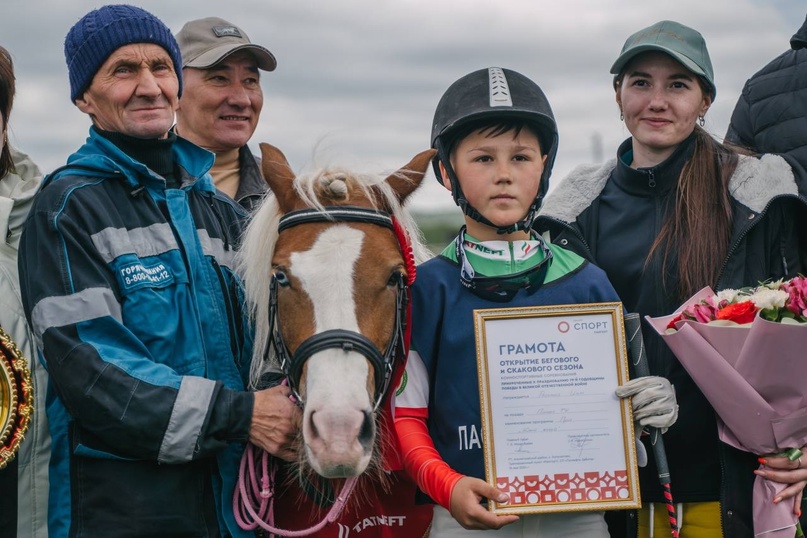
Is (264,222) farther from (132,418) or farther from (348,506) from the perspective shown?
(348,506)

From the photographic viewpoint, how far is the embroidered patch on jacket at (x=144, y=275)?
9.32 ft

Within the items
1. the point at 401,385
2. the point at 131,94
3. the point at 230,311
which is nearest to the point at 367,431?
the point at 401,385

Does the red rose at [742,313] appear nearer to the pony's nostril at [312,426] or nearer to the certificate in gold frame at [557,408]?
the certificate in gold frame at [557,408]

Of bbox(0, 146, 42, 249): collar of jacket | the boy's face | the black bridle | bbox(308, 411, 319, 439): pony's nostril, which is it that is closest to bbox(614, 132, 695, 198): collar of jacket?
the boy's face

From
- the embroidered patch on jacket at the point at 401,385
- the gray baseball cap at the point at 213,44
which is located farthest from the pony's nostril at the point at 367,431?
the gray baseball cap at the point at 213,44

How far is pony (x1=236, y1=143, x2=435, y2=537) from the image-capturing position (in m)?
2.55

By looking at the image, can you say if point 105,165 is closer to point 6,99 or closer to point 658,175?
point 6,99

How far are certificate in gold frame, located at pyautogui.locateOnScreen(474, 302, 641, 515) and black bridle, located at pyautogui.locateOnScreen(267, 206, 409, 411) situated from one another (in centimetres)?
A: 29

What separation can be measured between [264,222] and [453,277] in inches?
28.6

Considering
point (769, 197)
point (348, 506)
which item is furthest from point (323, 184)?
point (769, 197)

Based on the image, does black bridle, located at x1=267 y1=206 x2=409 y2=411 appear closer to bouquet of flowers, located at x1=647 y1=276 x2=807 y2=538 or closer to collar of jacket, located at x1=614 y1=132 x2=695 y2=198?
bouquet of flowers, located at x1=647 y1=276 x2=807 y2=538

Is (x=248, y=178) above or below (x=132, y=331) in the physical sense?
above

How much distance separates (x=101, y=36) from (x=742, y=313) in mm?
2509

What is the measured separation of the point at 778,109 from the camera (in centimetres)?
389
